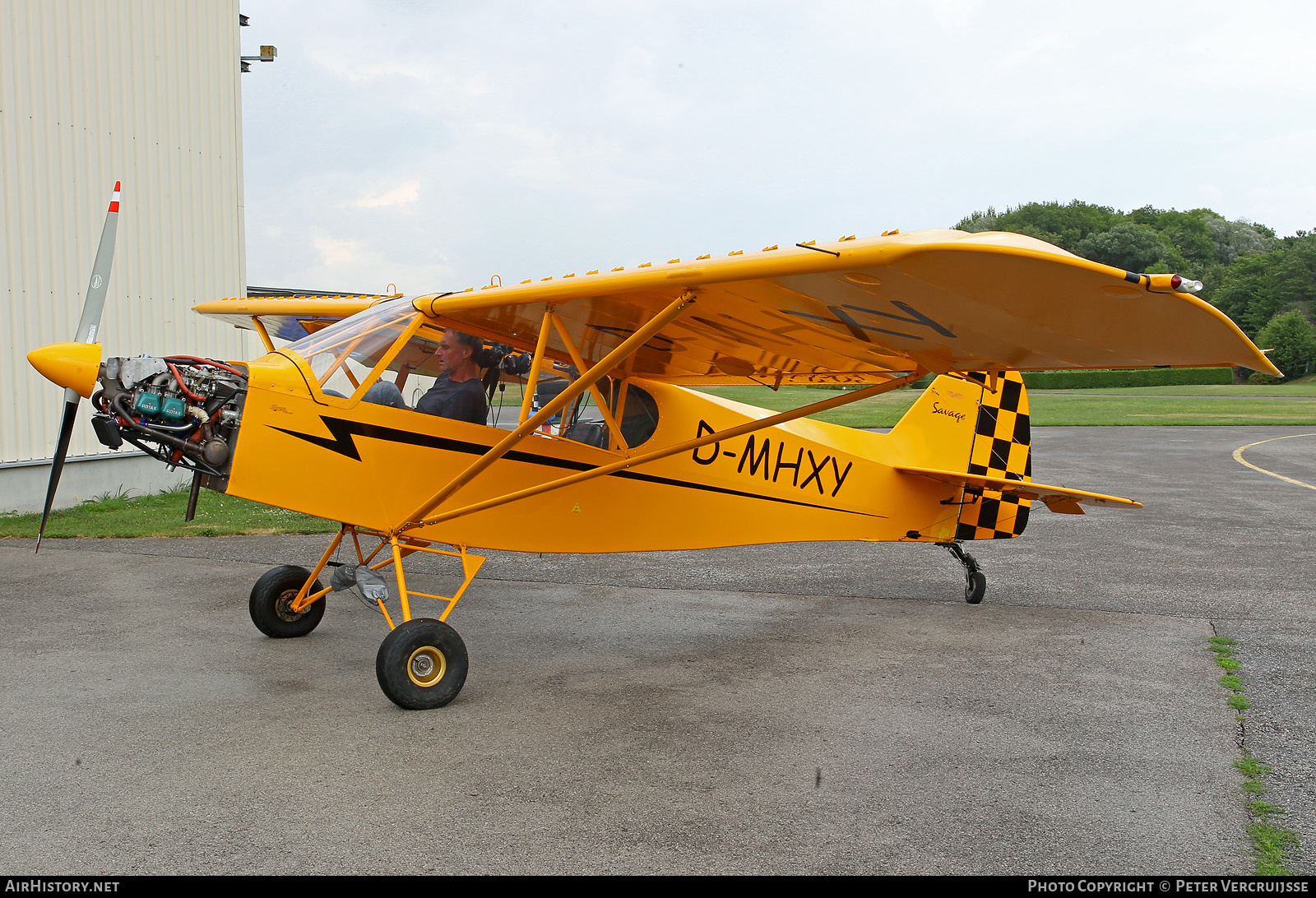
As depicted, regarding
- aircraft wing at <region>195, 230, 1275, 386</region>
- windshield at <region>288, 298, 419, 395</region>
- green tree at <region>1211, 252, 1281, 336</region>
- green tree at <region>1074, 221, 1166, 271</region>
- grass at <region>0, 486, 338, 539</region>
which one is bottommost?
grass at <region>0, 486, 338, 539</region>

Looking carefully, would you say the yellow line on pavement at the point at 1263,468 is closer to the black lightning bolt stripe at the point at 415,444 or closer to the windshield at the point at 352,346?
the black lightning bolt stripe at the point at 415,444

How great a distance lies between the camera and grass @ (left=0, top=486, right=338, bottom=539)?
991 centimetres

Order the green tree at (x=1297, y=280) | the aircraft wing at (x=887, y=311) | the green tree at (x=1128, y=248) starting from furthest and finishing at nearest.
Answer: the green tree at (x=1128, y=248) → the green tree at (x=1297, y=280) → the aircraft wing at (x=887, y=311)

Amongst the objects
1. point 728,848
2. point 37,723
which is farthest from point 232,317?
point 728,848

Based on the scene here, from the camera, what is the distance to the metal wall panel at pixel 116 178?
10.8 metres

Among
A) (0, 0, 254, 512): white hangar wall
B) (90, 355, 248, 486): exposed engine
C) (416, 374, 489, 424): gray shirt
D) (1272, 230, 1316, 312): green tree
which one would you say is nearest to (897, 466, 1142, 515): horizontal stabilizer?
(416, 374, 489, 424): gray shirt

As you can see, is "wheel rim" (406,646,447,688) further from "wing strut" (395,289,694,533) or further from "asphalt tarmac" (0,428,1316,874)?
"wing strut" (395,289,694,533)

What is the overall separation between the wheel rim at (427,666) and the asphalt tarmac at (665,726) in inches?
9.4

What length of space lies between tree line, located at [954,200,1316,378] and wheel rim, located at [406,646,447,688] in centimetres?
4896

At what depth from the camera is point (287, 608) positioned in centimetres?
614

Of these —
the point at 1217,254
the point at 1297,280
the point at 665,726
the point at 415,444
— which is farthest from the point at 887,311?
the point at 1217,254

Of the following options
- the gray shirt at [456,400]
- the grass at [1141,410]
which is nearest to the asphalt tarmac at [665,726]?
the gray shirt at [456,400]

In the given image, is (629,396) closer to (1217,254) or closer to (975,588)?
(975,588)

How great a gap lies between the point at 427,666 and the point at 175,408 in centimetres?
184
